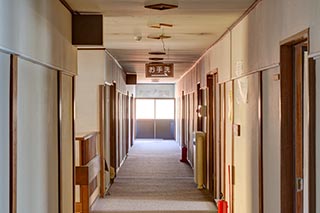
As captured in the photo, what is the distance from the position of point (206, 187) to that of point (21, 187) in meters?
6.00

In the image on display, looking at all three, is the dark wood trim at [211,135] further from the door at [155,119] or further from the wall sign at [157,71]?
the door at [155,119]

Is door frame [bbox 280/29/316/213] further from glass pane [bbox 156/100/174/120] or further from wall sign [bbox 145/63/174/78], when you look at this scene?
glass pane [bbox 156/100/174/120]

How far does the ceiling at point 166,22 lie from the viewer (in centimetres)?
449

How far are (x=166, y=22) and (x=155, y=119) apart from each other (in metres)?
15.5

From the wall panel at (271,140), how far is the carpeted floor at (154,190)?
285cm

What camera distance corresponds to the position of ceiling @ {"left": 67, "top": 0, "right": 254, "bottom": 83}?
449cm

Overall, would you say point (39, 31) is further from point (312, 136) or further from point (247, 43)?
point (247, 43)

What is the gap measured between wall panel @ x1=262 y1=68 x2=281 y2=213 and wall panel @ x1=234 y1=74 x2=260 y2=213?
255 millimetres

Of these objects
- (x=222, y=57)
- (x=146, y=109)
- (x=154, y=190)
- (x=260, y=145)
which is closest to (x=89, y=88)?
(x=154, y=190)

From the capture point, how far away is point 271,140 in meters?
3.96

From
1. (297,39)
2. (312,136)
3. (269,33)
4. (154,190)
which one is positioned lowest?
(154,190)

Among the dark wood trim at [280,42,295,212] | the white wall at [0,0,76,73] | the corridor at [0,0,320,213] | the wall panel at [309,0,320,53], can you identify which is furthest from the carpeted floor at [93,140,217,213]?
the wall panel at [309,0,320,53]

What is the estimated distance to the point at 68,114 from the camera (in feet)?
15.6

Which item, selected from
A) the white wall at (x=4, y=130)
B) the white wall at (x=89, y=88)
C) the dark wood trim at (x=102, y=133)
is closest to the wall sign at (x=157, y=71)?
the white wall at (x=89, y=88)
